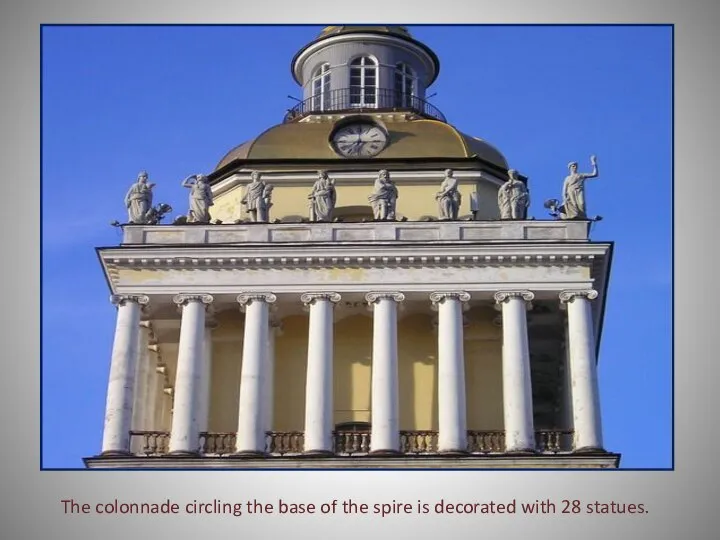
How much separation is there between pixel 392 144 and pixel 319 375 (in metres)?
6.05

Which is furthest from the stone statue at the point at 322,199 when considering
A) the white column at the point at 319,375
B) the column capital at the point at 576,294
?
the column capital at the point at 576,294

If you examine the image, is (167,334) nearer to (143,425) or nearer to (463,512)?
(143,425)

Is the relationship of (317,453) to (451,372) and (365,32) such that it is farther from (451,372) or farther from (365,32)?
(365,32)

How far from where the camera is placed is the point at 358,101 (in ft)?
146

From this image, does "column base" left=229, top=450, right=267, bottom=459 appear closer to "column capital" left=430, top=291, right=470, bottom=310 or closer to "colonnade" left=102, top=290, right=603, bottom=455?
"colonnade" left=102, top=290, right=603, bottom=455

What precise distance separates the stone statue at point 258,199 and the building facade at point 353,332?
39 mm

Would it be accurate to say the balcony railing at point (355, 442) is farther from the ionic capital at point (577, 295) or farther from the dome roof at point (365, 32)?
the dome roof at point (365, 32)

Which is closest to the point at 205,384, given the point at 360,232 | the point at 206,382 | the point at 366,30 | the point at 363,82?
the point at 206,382

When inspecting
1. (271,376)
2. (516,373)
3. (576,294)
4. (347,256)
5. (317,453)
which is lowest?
(317,453)

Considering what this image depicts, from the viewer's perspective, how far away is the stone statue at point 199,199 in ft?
126

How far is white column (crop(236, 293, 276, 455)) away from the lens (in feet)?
118

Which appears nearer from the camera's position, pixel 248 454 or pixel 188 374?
pixel 248 454

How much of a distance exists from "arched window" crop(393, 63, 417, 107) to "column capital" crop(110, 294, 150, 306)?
918cm

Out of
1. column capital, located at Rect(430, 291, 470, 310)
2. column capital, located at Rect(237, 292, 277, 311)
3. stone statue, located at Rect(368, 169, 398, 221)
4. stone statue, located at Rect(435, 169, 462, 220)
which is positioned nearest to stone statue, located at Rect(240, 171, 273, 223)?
column capital, located at Rect(237, 292, 277, 311)
